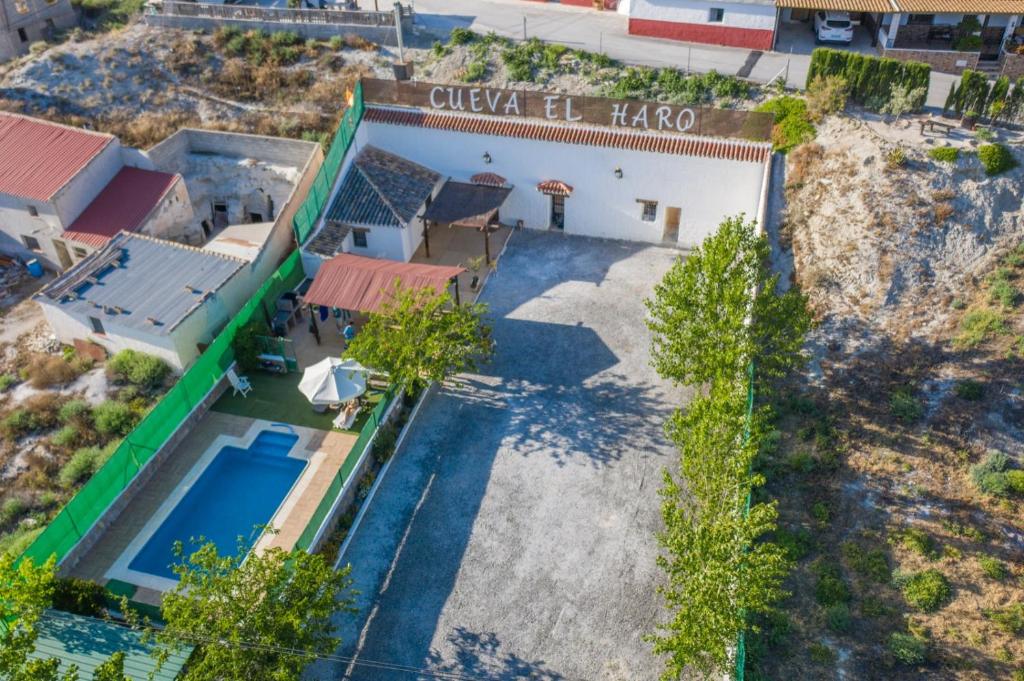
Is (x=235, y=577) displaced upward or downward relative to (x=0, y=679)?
upward

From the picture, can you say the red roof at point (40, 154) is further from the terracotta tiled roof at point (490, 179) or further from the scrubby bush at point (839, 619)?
the scrubby bush at point (839, 619)

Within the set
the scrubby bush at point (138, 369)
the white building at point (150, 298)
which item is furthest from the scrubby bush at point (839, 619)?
the scrubby bush at point (138, 369)

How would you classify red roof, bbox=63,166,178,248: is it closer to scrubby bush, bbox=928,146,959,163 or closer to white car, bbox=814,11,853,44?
scrubby bush, bbox=928,146,959,163

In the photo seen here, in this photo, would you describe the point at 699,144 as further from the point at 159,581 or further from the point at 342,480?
the point at 159,581

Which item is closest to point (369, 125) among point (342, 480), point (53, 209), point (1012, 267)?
point (53, 209)

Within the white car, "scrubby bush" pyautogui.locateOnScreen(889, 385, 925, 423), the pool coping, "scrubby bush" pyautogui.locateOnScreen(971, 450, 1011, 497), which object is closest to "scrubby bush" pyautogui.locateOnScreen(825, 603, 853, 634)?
"scrubby bush" pyautogui.locateOnScreen(971, 450, 1011, 497)

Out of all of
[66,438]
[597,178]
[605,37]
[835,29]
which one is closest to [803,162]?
[597,178]
